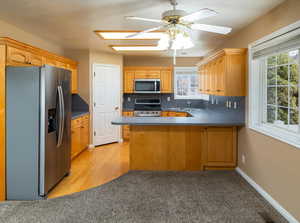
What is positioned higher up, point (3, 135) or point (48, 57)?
point (48, 57)

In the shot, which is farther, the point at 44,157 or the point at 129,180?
the point at 129,180

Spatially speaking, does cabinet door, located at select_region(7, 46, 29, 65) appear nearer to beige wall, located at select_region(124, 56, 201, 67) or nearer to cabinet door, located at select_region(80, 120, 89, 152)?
cabinet door, located at select_region(80, 120, 89, 152)

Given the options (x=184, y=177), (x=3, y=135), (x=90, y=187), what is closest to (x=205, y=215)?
(x=184, y=177)

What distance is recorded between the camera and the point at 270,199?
9.86ft

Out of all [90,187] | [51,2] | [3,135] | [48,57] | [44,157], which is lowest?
[90,187]

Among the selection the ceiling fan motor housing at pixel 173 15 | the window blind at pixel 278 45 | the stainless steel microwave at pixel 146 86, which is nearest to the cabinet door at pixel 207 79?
the window blind at pixel 278 45

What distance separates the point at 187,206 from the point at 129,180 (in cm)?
110

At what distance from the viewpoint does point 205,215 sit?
2.68 meters

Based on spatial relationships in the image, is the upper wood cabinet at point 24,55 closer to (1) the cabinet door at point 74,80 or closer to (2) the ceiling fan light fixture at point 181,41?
(1) the cabinet door at point 74,80

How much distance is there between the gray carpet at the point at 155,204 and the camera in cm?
264

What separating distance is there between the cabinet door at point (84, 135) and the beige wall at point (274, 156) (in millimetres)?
3331

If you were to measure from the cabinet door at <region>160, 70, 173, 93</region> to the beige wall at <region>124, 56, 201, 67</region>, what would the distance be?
337mm

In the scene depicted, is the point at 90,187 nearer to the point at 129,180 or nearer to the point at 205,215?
the point at 129,180

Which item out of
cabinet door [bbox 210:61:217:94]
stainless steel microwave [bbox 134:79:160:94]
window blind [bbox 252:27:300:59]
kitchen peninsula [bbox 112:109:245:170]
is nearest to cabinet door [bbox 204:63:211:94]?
cabinet door [bbox 210:61:217:94]
